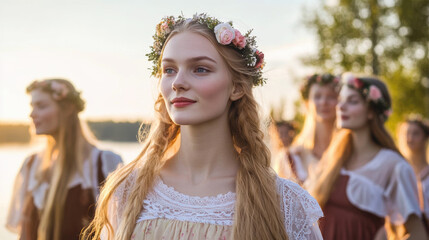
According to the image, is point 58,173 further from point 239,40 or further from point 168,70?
point 239,40

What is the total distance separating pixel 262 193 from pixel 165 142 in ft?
1.81

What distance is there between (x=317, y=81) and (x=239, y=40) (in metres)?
3.13

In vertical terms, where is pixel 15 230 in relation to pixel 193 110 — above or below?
below

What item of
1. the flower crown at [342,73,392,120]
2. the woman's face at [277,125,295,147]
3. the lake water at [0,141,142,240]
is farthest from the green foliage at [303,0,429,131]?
the flower crown at [342,73,392,120]

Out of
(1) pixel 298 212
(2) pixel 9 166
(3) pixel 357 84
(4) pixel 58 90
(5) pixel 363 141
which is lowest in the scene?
(2) pixel 9 166

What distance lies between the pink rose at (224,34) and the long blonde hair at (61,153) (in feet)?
6.73

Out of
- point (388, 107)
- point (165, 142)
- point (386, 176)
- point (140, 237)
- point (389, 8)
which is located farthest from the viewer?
point (389, 8)

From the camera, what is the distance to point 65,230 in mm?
3672

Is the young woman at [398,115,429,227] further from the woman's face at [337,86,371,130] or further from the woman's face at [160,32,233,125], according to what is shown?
the woman's face at [160,32,233,125]

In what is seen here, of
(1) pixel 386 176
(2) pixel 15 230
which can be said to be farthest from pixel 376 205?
(2) pixel 15 230

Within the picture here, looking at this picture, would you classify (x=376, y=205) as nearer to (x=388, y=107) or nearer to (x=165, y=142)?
(x=388, y=107)

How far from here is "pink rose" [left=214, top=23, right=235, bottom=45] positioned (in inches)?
88.0

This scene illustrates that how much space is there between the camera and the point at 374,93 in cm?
418

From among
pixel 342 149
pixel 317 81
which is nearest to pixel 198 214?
pixel 342 149
